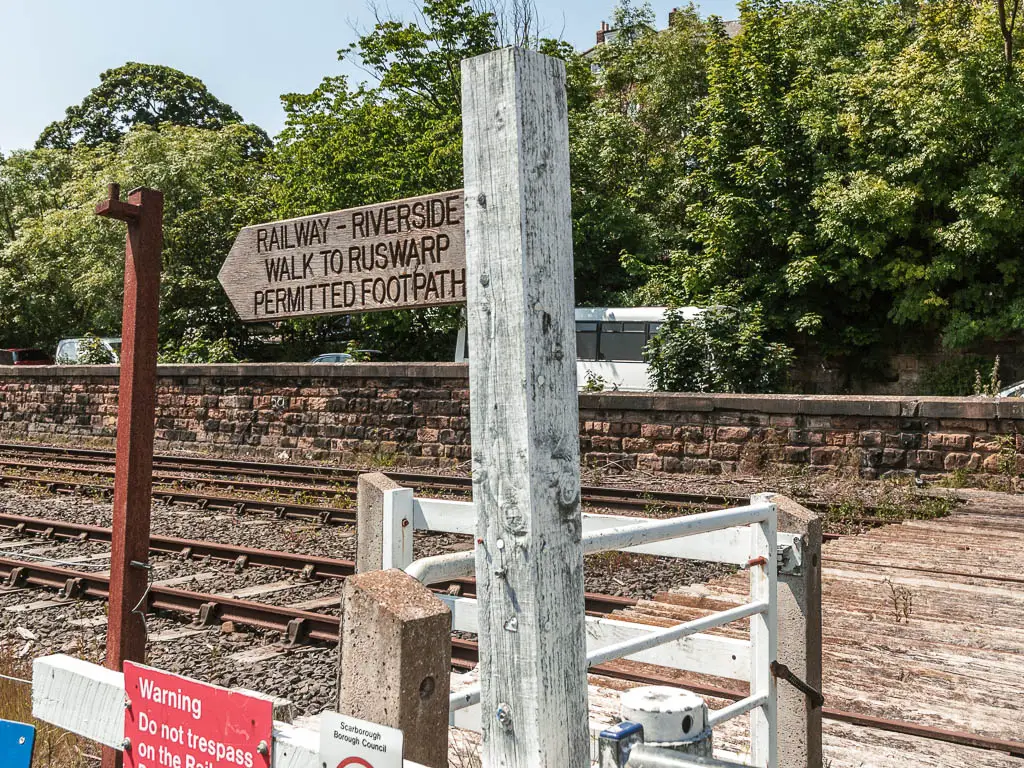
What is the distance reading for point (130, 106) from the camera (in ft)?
202

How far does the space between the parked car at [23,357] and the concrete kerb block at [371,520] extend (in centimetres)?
3502

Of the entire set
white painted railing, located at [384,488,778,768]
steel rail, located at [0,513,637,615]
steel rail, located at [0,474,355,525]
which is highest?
white painted railing, located at [384,488,778,768]

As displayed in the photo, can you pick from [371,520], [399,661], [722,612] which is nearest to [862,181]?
[371,520]

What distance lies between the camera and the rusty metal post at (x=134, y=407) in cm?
325

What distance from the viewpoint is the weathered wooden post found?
1.71 meters

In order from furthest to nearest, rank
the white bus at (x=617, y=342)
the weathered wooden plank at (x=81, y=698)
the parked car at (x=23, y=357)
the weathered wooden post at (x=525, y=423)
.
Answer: the parked car at (x=23, y=357) < the white bus at (x=617, y=342) < the weathered wooden plank at (x=81, y=698) < the weathered wooden post at (x=525, y=423)

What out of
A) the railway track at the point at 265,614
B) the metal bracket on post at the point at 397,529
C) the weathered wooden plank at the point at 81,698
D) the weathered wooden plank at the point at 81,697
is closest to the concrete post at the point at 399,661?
the weathered wooden plank at the point at 81,698

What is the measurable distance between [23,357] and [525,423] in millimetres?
38151

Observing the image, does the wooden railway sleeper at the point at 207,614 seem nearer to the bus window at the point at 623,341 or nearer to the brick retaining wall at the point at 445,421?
the brick retaining wall at the point at 445,421

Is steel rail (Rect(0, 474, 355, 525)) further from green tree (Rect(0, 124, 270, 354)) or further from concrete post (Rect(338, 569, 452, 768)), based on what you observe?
green tree (Rect(0, 124, 270, 354))

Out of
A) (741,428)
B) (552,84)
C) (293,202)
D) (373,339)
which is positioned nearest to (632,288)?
(373,339)

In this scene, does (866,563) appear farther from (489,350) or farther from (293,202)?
(293,202)

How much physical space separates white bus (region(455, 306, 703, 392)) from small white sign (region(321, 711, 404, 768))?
2195 cm

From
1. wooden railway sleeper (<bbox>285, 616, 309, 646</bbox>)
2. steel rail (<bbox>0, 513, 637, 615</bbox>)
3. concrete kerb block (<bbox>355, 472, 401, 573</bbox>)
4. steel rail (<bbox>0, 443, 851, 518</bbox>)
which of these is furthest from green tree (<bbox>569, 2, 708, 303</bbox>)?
concrete kerb block (<bbox>355, 472, 401, 573</bbox>)
